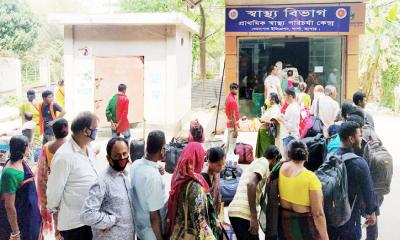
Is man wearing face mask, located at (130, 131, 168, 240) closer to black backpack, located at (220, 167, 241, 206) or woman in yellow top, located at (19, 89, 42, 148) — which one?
black backpack, located at (220, 167, 241, 206)

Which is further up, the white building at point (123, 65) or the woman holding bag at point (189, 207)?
the white building at point (123, 65)

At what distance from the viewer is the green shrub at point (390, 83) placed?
67.5ft

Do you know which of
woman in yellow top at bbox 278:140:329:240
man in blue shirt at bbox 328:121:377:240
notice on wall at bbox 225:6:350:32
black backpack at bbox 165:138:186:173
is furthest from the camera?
notice on wall at bbox 225:6:350:32

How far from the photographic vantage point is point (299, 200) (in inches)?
158

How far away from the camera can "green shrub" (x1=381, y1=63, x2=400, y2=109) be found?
810 inches

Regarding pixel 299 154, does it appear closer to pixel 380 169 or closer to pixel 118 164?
pixel 380 169

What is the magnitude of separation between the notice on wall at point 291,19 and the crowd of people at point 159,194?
952 centimetres

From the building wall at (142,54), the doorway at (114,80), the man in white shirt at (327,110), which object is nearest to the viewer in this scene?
the man in white shirt at (327,110)

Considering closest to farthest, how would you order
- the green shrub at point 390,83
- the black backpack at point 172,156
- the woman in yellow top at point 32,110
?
the black backpack at point 172,156 < the woman in yellow top at point 32,110 < the green shrub at point 390,83

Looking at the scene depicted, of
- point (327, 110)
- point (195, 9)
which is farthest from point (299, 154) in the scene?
point (195, 9)

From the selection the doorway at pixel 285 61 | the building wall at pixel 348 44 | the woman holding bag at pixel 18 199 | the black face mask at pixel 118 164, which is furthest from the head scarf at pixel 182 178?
the doorway at pixel 285 61

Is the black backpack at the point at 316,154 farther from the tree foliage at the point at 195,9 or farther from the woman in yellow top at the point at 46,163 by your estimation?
the tree foliage at the point at 195,9

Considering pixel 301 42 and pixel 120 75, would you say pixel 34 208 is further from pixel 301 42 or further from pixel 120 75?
pixel 301 42

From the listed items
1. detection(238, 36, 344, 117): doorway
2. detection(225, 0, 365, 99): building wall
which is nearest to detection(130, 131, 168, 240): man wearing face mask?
detection(225, 0, 365, 99): building wall
